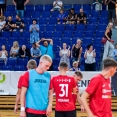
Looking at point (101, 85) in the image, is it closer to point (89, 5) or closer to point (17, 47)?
point (17, 47)

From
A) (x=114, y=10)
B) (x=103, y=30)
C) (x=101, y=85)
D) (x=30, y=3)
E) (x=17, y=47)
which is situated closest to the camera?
(x=101, y=85)

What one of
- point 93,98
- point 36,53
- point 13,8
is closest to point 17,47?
point 36,53

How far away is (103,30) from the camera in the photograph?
19.6m

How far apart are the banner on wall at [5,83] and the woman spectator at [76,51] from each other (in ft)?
9.57

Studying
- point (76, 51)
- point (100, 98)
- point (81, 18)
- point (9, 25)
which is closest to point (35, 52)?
point (76, 51)

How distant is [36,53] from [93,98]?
11.4 meters

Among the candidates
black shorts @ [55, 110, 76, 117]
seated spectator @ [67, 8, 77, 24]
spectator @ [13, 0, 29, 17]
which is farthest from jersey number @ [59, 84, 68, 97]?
spectator @ [13, 0, 29, 17]

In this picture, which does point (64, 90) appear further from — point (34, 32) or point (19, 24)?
point (19, 24)

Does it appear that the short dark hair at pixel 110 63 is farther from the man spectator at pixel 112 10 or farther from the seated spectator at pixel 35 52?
the man spectator at pixel 112 10

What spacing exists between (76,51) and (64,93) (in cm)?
787

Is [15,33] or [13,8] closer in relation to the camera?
[15,33]

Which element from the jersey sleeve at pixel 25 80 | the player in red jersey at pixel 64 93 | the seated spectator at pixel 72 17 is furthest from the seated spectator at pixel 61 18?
the jersey sleeve at pixel 25 80

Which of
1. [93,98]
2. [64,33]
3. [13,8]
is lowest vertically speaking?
[93,98]

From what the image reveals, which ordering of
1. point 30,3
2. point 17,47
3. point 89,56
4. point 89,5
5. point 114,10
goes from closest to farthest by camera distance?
1. point 89,56
2. point 17,47
3. point 114,10
4. point 89,5
5. point 30,3
